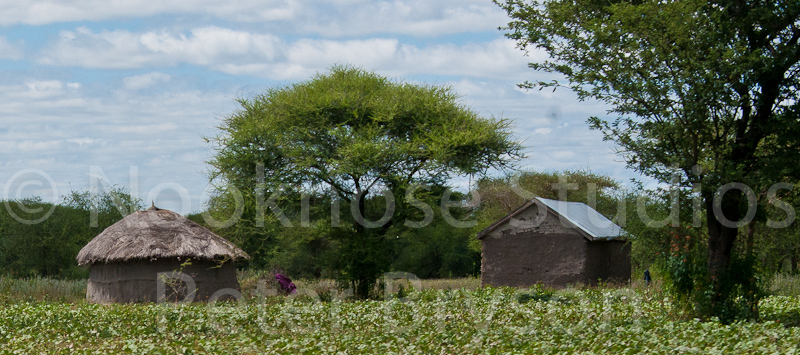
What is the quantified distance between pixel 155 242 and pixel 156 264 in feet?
2.17

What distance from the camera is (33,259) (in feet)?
108

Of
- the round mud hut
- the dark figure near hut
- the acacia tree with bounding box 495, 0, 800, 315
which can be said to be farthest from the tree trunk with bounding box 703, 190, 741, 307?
the round mud hut

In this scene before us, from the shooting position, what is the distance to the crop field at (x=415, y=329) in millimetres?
10828

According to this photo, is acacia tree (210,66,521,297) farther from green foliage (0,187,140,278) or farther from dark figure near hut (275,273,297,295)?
green foliage (0,187,140,278)

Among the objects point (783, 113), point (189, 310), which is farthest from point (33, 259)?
point (783, 113)

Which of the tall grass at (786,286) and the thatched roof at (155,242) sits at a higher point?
the thatched roof at (155,242)

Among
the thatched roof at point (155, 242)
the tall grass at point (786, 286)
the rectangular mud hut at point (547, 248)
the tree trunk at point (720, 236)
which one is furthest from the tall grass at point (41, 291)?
the tall grass at point (786, 286)

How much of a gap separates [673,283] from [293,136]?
1332cm

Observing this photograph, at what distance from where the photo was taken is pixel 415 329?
1284 cm

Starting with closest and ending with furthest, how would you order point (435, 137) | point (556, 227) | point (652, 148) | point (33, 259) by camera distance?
point (652, 148) → point (435, 137) → point (556, 227) → point (33, 259)

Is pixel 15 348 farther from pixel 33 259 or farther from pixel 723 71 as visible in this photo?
pixel 33 259

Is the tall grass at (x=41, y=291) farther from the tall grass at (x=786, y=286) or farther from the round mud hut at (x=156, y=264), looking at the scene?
the tall grass at (x=786, y=286)

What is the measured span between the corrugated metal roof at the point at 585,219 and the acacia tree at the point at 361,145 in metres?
3.03

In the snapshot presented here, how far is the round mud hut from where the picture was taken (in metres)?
21.6
